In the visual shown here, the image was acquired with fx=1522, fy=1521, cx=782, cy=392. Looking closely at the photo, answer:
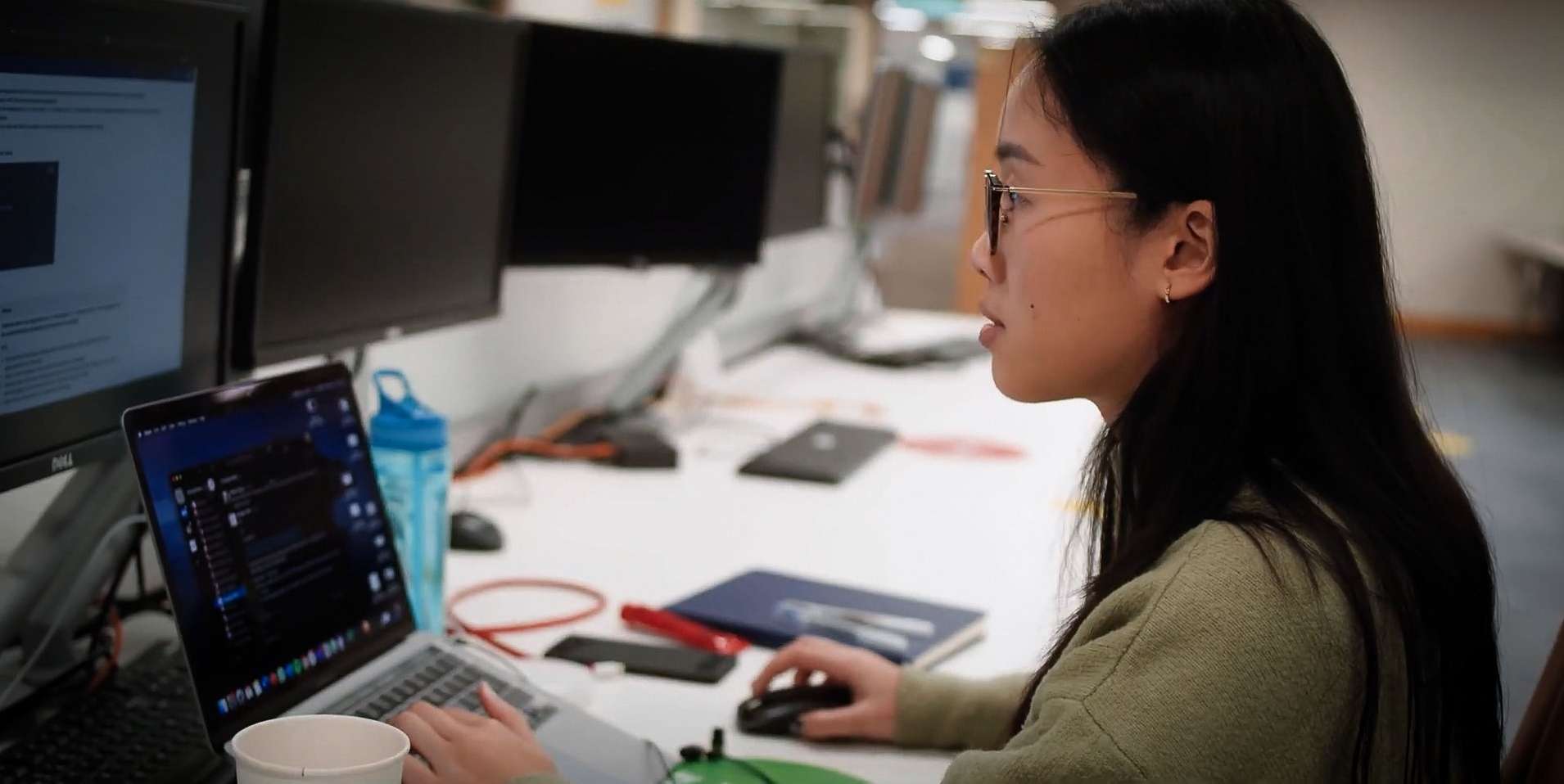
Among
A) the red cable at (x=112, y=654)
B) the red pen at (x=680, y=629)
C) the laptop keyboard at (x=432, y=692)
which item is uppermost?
the laptop keyboard at (x=432, y=692)

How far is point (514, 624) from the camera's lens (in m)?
1.54

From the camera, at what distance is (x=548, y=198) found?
2.14 metres

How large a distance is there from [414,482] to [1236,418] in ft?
2.52

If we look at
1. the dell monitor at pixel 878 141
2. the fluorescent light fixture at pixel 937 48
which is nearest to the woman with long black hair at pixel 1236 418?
the dell monitor at pixel 878 141

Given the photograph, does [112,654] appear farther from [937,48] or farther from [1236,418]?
[937,48]

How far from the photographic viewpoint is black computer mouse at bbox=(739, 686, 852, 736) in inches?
51.0

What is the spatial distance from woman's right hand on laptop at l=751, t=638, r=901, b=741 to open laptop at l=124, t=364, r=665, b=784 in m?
0.16

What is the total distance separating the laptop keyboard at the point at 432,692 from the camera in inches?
45.5

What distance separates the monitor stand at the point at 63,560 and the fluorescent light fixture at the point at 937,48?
20.8ft

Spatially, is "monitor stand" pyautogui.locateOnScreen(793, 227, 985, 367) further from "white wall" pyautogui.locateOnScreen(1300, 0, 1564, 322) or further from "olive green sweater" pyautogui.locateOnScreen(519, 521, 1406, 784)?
"white wall" pyautogui.locateOnScreen(1300, 0, 1564, 322)

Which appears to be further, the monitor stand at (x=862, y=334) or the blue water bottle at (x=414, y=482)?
the monitor stand at (x=862, y=334)

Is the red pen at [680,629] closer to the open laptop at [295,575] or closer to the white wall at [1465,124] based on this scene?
the open laptop at [295,575]

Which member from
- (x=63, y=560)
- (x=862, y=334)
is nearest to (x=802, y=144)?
(x=862, y=334)

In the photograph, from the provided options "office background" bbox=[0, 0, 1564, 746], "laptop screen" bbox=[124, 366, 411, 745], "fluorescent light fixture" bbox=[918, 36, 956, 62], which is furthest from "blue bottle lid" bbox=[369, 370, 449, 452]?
"fluorescent light fixture" bbox=[918, 36, 956, 62]
